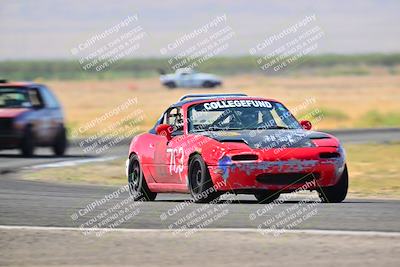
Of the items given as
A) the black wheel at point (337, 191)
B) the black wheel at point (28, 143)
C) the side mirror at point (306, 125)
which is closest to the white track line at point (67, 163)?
the black wheel at point (28, 143)

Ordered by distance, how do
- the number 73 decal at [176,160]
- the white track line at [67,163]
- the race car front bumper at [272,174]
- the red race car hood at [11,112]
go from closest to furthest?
1. the race car front bumper at [272,174]
2. the number 73 decal at [176,160]
3. the white track line at [67,163]
4. the red race car hood at [11,112]

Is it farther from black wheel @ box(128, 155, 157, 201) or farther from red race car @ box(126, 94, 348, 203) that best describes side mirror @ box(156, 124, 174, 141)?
black wheel @ box(128, 155, 157, 201)

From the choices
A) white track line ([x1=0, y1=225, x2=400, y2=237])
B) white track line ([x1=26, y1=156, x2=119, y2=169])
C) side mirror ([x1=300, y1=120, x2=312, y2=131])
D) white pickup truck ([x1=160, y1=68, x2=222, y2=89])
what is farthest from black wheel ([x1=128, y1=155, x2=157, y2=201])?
white pickup truck ([x1=160, y1=68, x2=222, y2=89])

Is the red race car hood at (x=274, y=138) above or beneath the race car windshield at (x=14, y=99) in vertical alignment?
beneath

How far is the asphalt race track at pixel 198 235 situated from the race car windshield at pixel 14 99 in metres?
11.2

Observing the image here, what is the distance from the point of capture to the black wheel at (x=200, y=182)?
47.4 ft

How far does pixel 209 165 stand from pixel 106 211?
1262 millimetres

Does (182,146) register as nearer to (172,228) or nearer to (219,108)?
(219,108)

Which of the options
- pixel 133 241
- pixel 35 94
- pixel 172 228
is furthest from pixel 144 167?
pixel 35 94

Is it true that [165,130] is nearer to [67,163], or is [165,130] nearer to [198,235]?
[198,235]

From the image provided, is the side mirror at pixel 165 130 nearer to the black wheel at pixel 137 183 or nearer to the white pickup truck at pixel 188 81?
the black wheel at pixel 137 183

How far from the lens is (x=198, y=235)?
11.3 meters

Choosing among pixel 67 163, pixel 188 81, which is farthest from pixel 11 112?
pixel 188 81

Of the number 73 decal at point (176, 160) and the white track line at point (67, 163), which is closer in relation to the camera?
the number 73 decal at point (176, 160)
